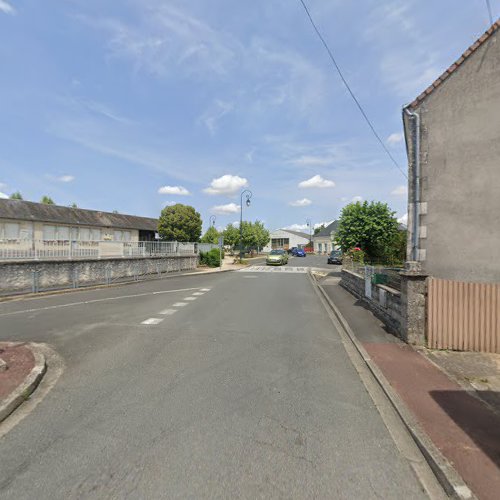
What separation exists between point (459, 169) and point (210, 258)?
2582 cm

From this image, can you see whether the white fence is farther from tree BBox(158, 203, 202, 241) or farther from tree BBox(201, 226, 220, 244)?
tree BBox(201, 226, 220, 244)

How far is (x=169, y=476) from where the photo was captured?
105 inches

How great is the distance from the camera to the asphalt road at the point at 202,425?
2.60 m

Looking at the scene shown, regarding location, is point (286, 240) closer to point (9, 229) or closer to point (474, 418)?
point (9, 229)

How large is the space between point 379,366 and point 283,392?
80.4 inches

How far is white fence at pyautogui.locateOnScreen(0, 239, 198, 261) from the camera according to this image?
12942 mm

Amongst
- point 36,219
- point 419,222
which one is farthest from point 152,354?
point 36,219

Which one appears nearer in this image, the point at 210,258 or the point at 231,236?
the point at 210,258

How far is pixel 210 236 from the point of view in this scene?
57969 millimetres

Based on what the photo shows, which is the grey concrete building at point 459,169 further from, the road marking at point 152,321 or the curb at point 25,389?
the curb at point 25,389

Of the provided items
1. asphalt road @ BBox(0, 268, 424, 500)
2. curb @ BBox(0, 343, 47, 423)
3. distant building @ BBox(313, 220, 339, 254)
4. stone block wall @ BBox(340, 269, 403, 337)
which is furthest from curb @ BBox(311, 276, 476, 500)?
distant building @ BBox(313, 220, 339, 254)

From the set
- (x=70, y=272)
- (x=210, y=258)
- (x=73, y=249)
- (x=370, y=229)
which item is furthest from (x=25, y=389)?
(x=210, y=258)

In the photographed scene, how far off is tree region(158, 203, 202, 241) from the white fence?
1136 cm

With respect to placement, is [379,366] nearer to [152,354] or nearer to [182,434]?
[182,434]
